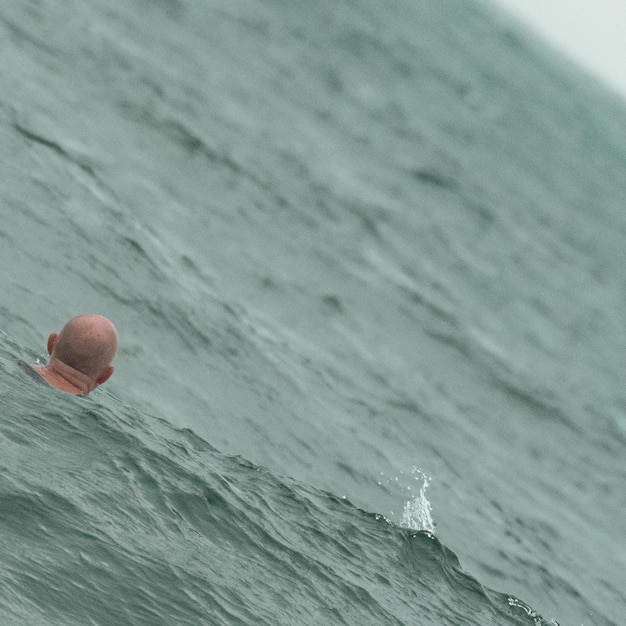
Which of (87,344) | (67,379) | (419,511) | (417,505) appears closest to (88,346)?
(87,344)

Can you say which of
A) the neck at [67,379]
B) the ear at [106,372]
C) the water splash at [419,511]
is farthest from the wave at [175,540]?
the water splash at [419,511]

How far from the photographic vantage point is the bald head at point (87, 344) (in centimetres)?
802

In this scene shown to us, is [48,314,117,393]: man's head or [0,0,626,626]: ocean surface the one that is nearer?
[0,0,626,626]: ocean surface

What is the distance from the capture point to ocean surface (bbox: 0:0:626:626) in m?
7.80

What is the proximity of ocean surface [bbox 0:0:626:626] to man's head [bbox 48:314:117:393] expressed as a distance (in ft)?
1.37

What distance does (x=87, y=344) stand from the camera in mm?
8031

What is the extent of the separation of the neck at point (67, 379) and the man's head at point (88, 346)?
0.01 meters

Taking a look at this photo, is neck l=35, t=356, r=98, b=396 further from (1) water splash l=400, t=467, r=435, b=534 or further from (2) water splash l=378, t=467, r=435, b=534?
(2) water splash l=378, t=467, r=435, b=534

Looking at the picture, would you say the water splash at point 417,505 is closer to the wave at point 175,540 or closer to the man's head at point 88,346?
the wave at point 175,540

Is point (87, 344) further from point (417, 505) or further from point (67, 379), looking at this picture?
point (417, 505)

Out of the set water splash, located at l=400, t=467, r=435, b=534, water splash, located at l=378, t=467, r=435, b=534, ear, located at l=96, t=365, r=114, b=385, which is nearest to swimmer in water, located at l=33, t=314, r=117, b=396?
ear, located at l=96, t=365, r=114, b=385

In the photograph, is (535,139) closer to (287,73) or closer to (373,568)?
(287,73)

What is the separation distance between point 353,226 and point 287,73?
18400 mm

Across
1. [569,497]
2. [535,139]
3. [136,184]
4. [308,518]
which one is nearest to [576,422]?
[569,497]
